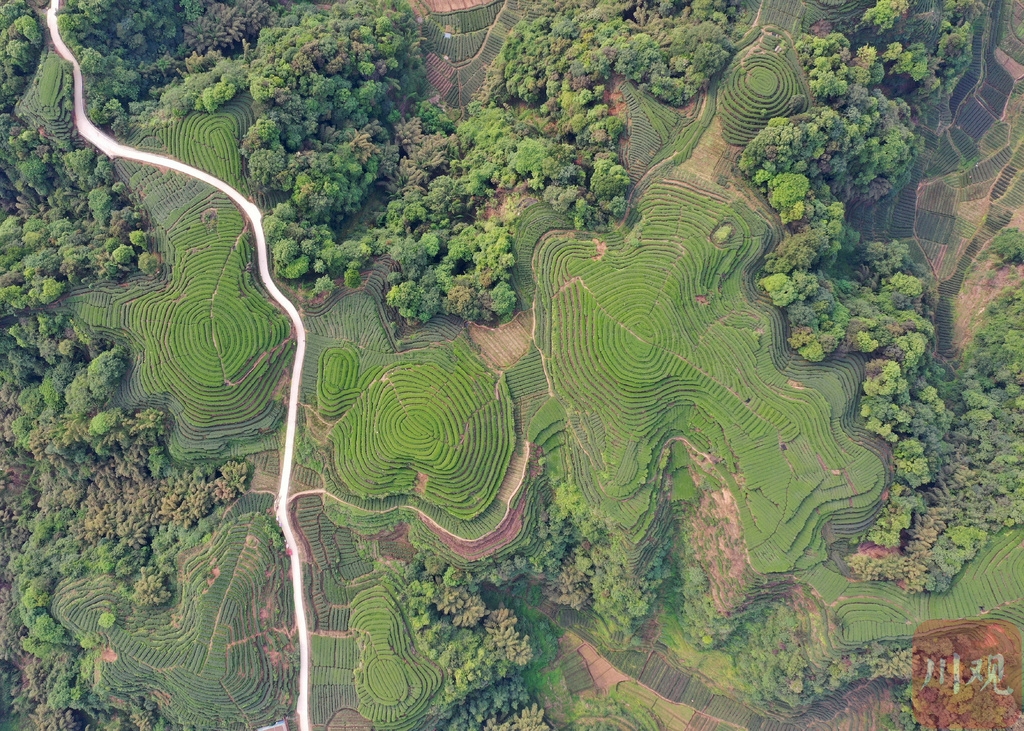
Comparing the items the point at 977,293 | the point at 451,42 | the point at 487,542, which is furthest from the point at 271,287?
the point at 977,293

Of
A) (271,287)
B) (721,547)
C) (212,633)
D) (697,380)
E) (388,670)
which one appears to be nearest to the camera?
(697,380)

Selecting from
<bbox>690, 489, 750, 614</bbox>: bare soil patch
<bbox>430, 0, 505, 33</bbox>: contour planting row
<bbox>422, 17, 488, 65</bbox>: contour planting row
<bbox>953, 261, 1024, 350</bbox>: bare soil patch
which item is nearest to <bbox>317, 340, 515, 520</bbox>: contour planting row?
<bbox>690, 489, 750, 614</bbox>: bare soil patch

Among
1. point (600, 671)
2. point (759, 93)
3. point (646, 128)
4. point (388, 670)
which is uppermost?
point (759, 93)

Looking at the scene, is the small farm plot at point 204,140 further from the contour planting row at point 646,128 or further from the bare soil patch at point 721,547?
the bare soil patch at point 721,547

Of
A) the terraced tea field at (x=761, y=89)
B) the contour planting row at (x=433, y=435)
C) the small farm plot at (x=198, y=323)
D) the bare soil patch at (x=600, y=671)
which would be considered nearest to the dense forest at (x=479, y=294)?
the terraced tea field at (x=761, y=89)

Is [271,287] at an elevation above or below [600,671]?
above

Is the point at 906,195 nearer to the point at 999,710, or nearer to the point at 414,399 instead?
the point at 999,710

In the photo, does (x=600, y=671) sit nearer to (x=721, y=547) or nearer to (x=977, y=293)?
(x=721, y=547)
